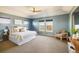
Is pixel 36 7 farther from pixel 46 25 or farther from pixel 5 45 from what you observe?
pixel 5 45

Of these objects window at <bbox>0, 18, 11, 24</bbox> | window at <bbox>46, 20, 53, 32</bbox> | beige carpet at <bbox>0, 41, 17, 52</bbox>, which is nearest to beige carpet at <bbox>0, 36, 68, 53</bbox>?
beige carpet at <bbox>0, 41, 17, 52</bbox>

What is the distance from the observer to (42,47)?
6.38ft

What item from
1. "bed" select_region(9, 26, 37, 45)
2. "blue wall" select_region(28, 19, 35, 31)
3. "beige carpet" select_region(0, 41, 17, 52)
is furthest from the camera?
"blue wall" select_region(28, 19, 35, 31)

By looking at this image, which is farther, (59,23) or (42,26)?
(42,26)

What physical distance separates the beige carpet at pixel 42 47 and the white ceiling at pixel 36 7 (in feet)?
2.15

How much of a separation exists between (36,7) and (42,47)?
3.06 ft

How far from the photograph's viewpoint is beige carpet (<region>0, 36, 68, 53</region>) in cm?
190

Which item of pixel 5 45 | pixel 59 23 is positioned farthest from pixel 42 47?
pixel 5 45

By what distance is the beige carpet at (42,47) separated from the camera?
1.90m

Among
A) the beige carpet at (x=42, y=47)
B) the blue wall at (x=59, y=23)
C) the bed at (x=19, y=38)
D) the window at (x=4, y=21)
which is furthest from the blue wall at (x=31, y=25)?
the window at (x=4, y=21)

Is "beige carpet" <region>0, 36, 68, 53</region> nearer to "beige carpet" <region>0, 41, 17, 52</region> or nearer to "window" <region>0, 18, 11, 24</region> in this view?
"beige carpet" <region>0, 41, 17, 52</region>

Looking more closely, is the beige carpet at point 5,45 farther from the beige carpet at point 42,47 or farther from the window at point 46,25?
the window at point 46,25

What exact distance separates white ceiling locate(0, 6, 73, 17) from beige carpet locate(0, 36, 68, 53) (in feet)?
2.15
